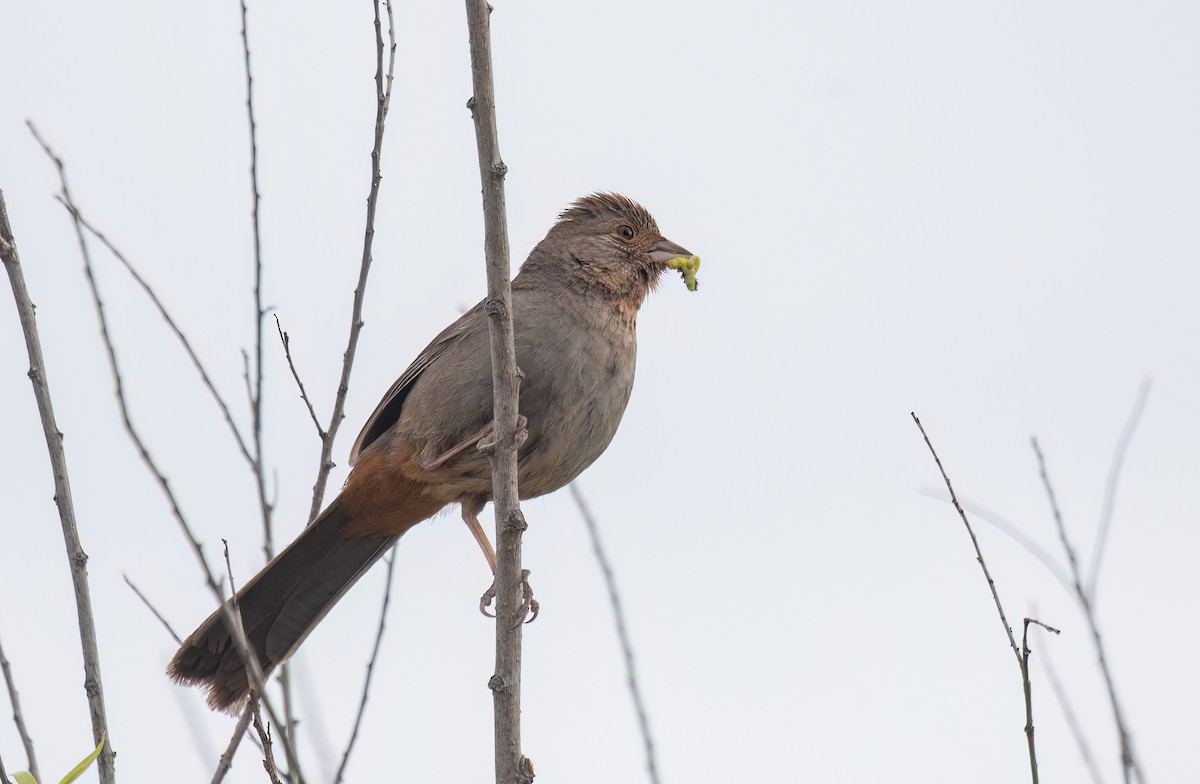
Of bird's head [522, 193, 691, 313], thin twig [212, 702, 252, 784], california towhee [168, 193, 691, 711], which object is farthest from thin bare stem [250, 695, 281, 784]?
bird's head [522, 193, 691, 313]

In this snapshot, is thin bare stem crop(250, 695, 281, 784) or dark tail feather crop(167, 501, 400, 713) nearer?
thin bare stem crop(250, 695, 281, 784)

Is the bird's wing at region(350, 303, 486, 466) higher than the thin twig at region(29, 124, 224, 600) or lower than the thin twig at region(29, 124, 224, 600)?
higher

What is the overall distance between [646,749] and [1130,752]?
1024mm

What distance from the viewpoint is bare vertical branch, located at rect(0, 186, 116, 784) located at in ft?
11.0

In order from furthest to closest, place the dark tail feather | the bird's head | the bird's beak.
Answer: the bird's beak, the bird's head, the dark tail feather

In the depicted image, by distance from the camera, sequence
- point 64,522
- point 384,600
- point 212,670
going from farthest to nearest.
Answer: point 212,670 < point 384,600 < point 64,522

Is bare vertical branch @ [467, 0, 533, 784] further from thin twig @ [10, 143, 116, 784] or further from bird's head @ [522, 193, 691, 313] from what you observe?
bird's head @ [522, 193, 691, 313]

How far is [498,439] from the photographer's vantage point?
358 centimetres

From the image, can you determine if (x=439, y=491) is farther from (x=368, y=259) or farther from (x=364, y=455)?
(x=368, y=259)

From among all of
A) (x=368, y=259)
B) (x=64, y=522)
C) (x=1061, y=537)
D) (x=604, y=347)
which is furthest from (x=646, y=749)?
(x=604, y=347)

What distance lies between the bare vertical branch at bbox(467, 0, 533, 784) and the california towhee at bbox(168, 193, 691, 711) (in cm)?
137

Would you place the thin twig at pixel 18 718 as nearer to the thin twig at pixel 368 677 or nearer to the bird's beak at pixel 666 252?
the thin twig at pixel 368 677

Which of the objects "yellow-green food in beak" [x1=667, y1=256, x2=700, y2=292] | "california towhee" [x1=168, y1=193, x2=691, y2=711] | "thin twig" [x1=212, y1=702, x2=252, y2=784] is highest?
"yellow-green food in beak" [x1=667, y1=256, x2=700, y2=292]

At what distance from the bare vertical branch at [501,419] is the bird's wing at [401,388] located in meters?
1.99
